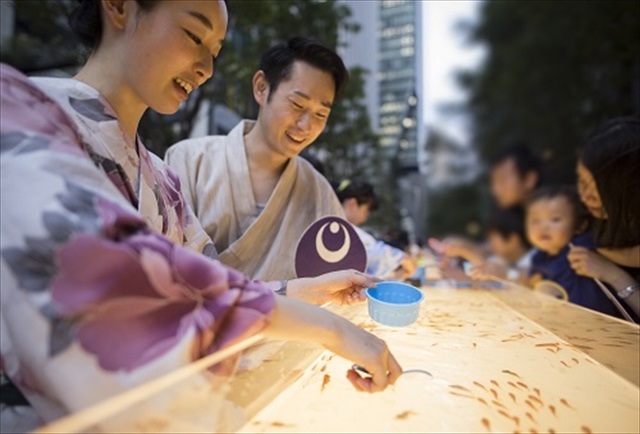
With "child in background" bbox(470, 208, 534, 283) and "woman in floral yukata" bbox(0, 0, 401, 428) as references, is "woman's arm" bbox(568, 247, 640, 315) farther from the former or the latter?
"woman in floral yukata" bbox(0, 0, 401, 428)

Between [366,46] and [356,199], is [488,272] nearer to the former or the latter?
[356,199]

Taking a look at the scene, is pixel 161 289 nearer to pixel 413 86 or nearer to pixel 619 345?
pixel 619 345

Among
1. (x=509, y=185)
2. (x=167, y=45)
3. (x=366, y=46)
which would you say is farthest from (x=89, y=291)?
(x=509, y=185)

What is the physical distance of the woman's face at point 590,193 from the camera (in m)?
2.04

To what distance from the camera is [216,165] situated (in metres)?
1.83

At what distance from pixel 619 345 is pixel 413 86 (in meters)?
1.48

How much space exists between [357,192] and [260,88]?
1232 millimetres

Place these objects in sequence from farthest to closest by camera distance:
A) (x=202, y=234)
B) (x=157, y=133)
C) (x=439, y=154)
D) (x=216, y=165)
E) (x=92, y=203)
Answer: (x=157, y=133) → (x=216, y=165) → (x=439, y=154) → (x=202, y=234) → (x=92, y=203)

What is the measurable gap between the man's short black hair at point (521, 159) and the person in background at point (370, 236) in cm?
77

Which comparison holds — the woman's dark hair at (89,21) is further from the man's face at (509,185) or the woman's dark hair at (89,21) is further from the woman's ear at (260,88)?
the man's face at (509,185)

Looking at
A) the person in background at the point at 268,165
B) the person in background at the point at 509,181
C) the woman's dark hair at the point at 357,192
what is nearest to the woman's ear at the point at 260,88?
the person in background at the point at 268,165

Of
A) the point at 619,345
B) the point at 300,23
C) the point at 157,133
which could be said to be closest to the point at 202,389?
the point at 619,345

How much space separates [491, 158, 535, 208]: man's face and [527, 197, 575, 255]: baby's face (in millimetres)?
136

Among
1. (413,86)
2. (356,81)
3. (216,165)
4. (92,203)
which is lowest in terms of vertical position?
(92,203)
